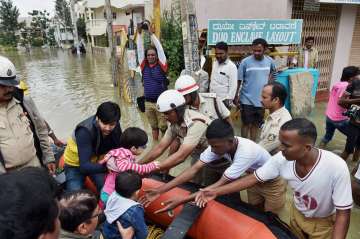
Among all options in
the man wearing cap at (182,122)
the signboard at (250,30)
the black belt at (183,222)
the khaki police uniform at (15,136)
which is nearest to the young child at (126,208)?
the black belt at (183,222)

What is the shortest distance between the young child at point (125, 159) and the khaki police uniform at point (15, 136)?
610 millimetres

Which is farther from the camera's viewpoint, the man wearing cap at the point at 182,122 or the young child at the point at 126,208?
the man wearing cap at the point at 182,122

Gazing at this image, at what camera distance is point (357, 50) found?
25.6 feet

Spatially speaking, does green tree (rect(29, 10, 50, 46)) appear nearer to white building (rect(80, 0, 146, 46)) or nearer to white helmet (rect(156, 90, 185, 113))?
white building (rect(80, 0, 146, 46))

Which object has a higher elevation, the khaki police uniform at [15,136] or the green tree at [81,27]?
the green tree at [81,27]

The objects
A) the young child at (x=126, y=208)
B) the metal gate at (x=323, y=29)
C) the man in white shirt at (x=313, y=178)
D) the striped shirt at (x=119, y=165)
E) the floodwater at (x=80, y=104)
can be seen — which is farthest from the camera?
the metal gate at (x=323, y=29)

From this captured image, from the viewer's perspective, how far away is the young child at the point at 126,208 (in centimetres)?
207

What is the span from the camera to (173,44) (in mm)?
9922

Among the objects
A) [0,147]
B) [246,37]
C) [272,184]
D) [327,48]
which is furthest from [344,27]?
[0,147]

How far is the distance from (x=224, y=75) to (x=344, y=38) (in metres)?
4.90

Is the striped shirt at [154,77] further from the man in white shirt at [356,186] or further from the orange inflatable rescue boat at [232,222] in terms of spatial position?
the man in white shirt at [356,186]

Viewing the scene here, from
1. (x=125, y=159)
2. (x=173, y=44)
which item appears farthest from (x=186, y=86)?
(x=173, y=44)

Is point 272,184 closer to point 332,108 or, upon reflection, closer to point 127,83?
point 332,108

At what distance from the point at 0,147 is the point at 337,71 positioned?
7855mm
